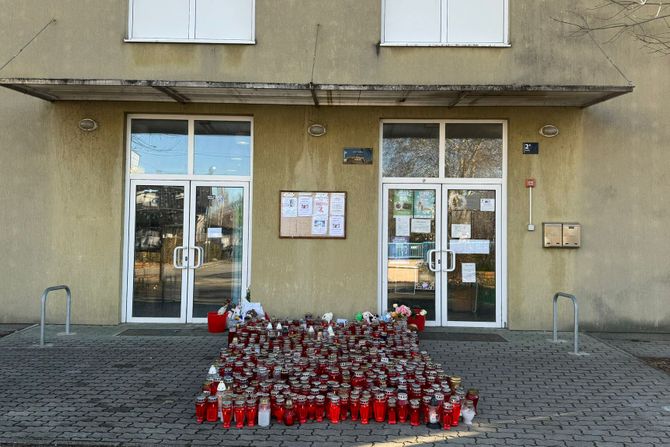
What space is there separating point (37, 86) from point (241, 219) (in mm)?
3310

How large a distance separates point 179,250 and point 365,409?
495 centimetres

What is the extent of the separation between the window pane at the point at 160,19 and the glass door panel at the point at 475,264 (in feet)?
15.4

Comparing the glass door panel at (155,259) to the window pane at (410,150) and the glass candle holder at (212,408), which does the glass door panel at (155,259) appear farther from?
the glass candle holder at (212,408)

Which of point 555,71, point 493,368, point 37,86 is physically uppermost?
point 555,71

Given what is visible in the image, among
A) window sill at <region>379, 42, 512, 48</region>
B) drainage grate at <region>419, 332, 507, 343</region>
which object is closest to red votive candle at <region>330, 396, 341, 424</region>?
drainage grate at <region>419, 332, 507, 343</region>

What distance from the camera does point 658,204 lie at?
8.30 m

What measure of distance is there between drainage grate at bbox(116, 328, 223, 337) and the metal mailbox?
5.00m

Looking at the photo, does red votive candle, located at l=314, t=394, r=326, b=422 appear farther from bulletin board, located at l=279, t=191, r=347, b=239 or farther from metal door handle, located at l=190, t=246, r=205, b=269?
metal door handle, located at l=190, t=246, r=205, b=269

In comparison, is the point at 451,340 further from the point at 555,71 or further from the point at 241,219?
the point at 555,71

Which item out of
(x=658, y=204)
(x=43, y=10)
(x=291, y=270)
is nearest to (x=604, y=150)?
(x=658, y=204)

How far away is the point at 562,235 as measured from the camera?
824cm

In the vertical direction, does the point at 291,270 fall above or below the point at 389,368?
above

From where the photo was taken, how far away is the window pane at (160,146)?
869 centimetres

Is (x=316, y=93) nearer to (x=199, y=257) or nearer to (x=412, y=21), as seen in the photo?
(x=412, y=21)
